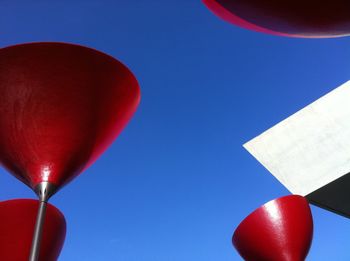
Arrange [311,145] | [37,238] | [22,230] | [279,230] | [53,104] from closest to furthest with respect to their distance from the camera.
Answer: [37,238] → [53,104] → [22,230] → [279,230] → [311,145]

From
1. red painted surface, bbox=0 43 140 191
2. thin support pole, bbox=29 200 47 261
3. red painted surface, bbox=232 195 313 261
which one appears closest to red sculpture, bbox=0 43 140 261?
red painted surface, bbox=0 43 140 191

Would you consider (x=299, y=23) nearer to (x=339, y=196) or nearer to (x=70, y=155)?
(x=70, y=155)

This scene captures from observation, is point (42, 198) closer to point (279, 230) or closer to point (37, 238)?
point (37, 238)

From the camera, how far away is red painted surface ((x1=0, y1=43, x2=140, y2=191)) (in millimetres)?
3266

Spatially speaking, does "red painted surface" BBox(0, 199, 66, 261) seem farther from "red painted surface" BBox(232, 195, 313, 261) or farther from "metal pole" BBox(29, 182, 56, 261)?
"red painted surface" BBox(232, 195, 313, 261)

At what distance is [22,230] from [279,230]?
3.26m

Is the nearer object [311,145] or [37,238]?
[37,238]

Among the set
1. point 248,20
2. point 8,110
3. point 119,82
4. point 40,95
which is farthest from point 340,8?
point 8,110

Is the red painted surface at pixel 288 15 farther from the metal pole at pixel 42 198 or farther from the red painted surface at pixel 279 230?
the red painted surface at pixel 279 230

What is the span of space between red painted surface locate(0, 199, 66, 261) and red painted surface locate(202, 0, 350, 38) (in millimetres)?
3290

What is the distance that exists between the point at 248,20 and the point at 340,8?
1.68 ft

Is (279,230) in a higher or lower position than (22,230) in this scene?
lower

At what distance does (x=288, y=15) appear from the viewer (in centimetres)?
251

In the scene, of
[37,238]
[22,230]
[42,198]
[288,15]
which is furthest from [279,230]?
[288,15]
